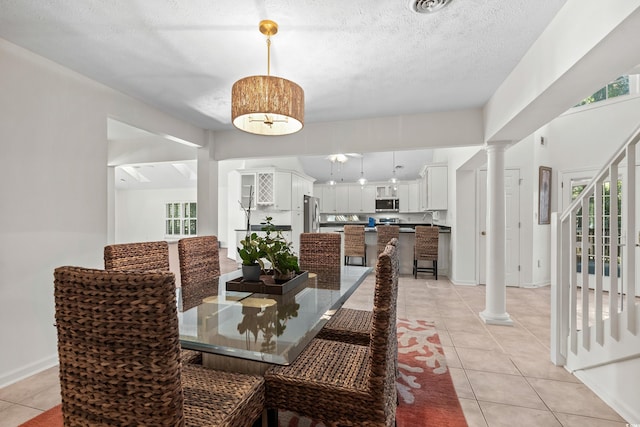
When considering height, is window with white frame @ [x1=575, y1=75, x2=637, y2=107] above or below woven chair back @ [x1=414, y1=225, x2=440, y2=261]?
above

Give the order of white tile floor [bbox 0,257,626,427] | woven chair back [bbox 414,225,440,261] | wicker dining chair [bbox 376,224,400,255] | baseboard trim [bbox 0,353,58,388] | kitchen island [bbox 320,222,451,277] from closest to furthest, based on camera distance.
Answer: white tile floor [bbox 0,257,626,427] < baseboard trim [bbox 0,353,58,388] < woven chair back [bbox 414,225,440,261] < wicker dining chair [bbox 376,224,400,255] < kitchen island [bbox 320,222,451,277]

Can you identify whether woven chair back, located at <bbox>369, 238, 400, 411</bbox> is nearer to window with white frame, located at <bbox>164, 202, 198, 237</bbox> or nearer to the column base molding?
the column base molding

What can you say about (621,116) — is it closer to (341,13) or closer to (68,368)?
(341,13)

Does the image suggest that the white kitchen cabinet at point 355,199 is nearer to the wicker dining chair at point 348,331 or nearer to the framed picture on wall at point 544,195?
the framed picture on wall at point 544,195

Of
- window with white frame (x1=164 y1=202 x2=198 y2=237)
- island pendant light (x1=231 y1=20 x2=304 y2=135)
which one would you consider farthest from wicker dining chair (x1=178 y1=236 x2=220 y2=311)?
window with white frame (x1=164 y1=202 x2=198 y2=237)

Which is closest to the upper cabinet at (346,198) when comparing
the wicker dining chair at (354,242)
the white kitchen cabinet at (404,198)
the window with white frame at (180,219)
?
the white kitchen cabinet at (404,198)

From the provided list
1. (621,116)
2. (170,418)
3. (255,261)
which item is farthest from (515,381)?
(621,116)

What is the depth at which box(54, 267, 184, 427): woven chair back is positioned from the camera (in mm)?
806

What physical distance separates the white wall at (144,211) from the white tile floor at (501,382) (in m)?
8.41

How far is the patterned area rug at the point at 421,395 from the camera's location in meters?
1.67

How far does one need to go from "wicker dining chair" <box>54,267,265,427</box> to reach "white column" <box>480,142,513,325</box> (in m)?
3.25

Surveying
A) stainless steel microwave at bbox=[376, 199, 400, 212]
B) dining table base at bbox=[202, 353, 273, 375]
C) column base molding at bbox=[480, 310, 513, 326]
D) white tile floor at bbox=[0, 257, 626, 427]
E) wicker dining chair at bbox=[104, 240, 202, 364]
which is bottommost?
white tile floor at bbox=[0, 257, 626, 427]

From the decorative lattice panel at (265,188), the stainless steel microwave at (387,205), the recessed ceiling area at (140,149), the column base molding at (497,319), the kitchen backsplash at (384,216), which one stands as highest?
the recessed ceiling area at (140,149)

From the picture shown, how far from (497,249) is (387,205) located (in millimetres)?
5805
